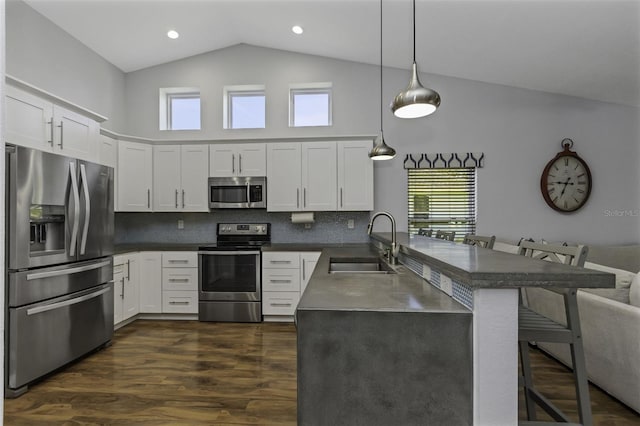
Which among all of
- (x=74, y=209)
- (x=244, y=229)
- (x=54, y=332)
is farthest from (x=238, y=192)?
(x=54, y=332)

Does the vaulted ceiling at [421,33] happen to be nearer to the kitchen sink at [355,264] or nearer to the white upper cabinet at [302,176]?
the white upper cabinet at [302,176]

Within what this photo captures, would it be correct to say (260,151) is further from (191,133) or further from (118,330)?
(118,330)

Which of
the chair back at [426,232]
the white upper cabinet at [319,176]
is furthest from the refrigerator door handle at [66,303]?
the chair back at [426,232]

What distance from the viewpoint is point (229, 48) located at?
4.58 m

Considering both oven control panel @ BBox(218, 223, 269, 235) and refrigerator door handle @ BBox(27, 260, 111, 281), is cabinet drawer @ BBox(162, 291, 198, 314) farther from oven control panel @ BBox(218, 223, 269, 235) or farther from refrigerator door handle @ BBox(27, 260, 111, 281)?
refrigerator door handle @ BBox(27, 260, 111, 281)

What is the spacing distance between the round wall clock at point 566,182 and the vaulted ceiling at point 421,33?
2.73ft

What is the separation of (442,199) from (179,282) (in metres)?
3.50

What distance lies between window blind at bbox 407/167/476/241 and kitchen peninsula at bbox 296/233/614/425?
3.26 m

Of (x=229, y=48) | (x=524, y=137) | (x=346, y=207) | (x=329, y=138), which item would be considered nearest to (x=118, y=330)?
(x=346, y=207)

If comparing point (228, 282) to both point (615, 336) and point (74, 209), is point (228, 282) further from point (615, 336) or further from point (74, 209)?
point (615, 336)

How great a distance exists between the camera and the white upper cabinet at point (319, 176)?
414cm

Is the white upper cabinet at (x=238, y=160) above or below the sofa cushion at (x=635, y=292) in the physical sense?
above

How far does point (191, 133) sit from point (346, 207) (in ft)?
7.76

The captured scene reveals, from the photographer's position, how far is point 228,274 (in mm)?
3953
